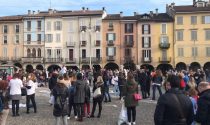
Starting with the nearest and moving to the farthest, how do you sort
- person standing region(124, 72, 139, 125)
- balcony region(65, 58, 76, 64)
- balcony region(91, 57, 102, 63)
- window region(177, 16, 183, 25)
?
1. person standing region(124, 72, 139, 125)
2. window region(177, 16, 183, 25)
3. balcony region(91, 57, 102, 63)
4. balcony region(65, 58, 76, 64)

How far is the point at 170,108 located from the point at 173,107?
46 millimetres

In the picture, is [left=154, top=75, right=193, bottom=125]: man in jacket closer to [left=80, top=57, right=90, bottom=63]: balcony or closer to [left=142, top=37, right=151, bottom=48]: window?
[left=142, top=37, right=151, bottom=48]: window

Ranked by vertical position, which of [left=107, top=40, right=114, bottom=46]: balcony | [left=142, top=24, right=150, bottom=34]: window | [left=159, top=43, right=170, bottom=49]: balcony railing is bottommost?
[left=159, top=43, right=170, bottom=49]: balcony railing

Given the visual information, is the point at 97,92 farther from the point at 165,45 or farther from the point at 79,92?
the point at 165,45

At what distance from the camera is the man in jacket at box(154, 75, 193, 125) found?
603 centimetres

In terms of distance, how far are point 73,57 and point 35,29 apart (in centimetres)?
862

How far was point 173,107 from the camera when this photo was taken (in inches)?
237

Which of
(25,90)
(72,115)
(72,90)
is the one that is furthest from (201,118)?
(25,90)

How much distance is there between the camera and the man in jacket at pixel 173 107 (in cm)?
603

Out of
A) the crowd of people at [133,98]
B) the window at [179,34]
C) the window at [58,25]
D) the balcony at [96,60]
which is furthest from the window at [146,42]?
the crowd of people at [133,98]

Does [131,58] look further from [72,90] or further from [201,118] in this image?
[201,118]

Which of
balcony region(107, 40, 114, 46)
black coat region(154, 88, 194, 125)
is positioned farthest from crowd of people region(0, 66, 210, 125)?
balcony region(107, 40, 114, 46)

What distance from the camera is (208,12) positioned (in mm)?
67375

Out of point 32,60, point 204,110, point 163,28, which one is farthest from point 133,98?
point 32,60
